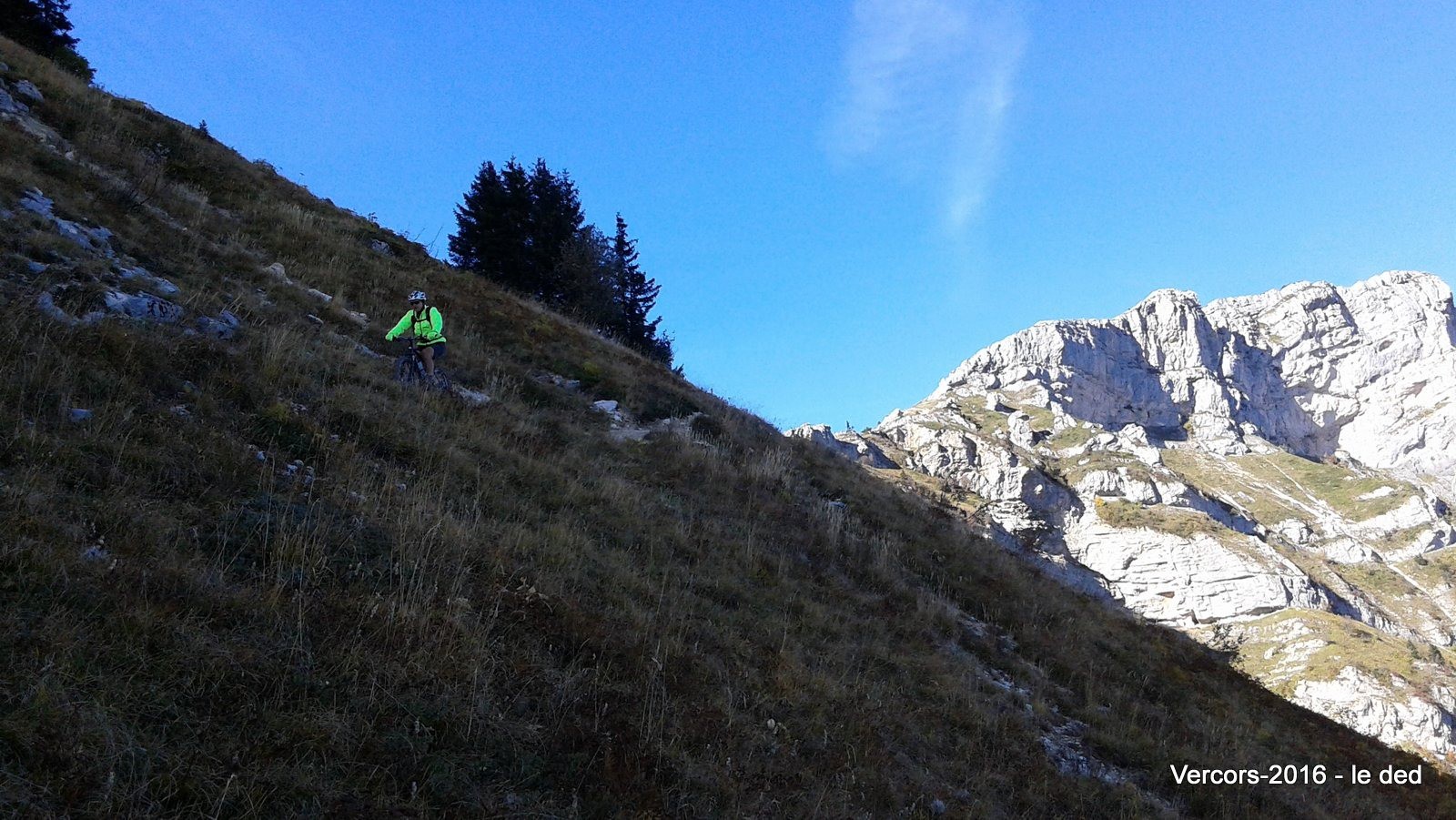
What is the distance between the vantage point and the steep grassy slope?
3.22 m

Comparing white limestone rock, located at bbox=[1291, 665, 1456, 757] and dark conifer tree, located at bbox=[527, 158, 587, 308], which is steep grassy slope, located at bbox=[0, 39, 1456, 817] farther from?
white limestone rock, located at bbox=[1291, 665, 1456, 757]

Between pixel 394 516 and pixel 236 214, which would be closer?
pixel 394 516

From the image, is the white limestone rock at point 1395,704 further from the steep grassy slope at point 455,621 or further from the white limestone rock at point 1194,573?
the steep grassy slope at point 455,621

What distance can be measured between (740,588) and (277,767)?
4622mm

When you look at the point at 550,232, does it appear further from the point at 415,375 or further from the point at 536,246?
the point at 415,375

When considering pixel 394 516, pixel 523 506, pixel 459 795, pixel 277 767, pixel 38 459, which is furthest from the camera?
pixel 523 506

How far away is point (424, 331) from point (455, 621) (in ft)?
23.9

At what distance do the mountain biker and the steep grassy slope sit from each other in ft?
2.53

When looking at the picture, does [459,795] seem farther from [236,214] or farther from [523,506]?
[236,214]

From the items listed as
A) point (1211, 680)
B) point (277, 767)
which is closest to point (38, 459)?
point (277, 767)

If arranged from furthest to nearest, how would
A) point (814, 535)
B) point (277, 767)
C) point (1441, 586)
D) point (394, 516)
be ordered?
point (1441, 586) → point (814, 535) → point (394, 516) → point (277, 767)

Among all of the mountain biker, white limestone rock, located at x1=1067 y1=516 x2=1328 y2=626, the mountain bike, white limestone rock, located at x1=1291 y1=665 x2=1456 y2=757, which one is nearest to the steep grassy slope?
the mountain bike

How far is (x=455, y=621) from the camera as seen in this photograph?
4324 mm

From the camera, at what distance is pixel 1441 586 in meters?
185
